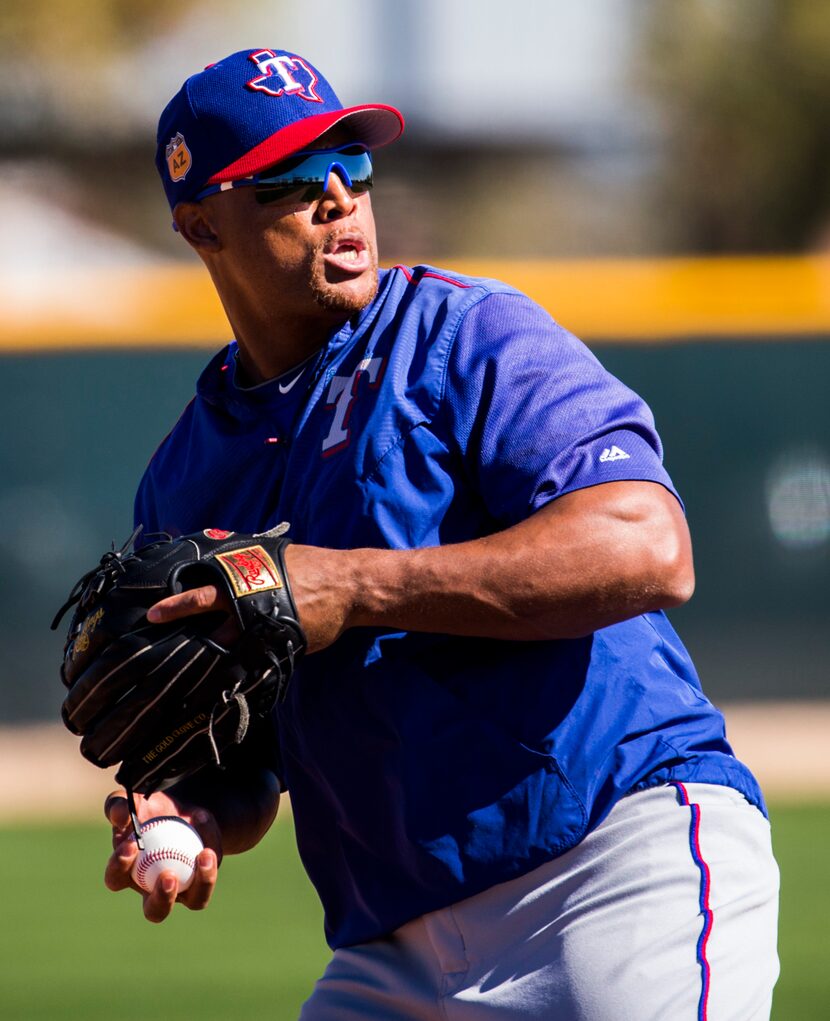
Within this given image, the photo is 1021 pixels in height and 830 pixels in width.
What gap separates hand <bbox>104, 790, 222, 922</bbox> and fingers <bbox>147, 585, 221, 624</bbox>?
0.51m

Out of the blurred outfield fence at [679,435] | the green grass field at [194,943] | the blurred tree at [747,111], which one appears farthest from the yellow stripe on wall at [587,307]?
the blurred tree at [747,111]

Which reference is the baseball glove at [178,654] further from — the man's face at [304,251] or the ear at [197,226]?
the ear at [197,226]

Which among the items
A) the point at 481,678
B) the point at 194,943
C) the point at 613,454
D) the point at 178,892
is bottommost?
the point at 194,943

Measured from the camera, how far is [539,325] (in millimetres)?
2447

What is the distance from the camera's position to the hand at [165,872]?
2.47m

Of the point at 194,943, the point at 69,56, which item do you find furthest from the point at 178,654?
the point at 69,56

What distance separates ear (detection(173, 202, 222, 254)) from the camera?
9.16 ft

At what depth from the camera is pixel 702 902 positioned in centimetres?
229

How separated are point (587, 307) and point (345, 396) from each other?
23.4 ft

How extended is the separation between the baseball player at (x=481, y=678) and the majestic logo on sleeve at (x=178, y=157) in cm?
16

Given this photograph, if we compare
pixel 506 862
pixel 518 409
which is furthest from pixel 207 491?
pixel 506 862

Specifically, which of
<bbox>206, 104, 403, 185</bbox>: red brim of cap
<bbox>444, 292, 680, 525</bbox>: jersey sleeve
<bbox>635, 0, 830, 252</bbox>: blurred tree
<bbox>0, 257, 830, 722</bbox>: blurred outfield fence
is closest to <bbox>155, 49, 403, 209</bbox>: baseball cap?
<bbox>206, 104, 403, 185</bbox>: red brim of cap

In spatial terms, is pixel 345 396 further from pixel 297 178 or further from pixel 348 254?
pixel 297 178

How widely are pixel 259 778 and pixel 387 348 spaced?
34.4 inches
